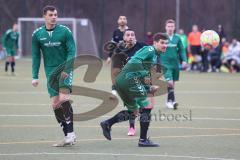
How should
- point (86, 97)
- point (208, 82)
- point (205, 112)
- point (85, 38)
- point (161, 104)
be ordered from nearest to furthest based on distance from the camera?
point (205, 112), point (161, 104), point (86, 97), point (208, 82), point (85, 38)

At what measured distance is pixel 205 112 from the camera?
1705 cm

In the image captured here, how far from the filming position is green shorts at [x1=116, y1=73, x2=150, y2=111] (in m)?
12.1

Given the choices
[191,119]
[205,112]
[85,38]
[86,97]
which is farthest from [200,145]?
[85,38]

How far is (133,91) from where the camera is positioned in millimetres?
12242

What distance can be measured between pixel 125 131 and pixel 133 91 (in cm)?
169

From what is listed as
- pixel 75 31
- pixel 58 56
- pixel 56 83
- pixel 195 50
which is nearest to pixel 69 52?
pixel 58 56

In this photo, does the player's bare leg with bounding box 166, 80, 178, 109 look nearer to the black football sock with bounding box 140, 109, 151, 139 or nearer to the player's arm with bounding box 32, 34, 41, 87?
the black football sock with bounding box 140, 109, 151, 139

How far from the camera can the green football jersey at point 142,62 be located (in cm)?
1179

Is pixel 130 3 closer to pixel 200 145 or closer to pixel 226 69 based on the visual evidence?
pixel 226 69

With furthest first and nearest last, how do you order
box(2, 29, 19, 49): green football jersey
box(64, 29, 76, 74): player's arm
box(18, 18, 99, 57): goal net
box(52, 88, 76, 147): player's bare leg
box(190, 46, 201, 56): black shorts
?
1. box(18, 18, 99, 57): goal net
2. box(190, 46, 201, 56): black shorts
3. box(2, 29, 19, 49): green football jersey
4. box(64, 29, 76, 74): player's arm
5. box(52, 88, 76, 147): player's bare leg

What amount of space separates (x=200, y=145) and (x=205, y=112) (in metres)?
5.21

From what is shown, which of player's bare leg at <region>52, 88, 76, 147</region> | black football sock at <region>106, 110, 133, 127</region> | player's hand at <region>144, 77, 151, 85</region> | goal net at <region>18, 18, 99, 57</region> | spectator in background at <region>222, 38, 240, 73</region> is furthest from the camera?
goal net at <region>18, 18, 99, 57</region>

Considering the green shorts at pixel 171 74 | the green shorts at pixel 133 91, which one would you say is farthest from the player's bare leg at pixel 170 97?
the green shorts at pixel 133 91

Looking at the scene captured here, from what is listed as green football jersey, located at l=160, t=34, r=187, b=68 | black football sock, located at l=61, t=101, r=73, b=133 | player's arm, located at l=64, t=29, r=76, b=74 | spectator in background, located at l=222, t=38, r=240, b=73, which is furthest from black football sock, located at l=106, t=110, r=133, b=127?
spectator in background, located at l=222, t=38, r=240, b=73
